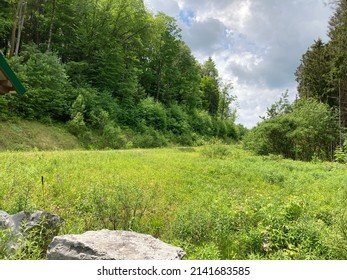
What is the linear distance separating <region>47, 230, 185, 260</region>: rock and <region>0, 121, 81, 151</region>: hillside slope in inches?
574

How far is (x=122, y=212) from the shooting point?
6.84 metres

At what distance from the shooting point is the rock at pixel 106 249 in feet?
14.1

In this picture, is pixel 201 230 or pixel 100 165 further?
pixel 100 165

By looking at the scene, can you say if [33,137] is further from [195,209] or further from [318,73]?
[318,73]

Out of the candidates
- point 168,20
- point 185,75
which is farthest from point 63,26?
point 185,75

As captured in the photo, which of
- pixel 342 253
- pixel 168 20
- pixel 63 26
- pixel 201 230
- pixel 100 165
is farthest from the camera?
pixel 168 20

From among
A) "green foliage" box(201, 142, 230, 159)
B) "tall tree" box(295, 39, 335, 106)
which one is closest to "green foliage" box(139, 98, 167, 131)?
"green foliage" box(201, 142, 230, 159)

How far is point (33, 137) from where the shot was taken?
2034cm

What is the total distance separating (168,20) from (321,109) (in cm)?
2862

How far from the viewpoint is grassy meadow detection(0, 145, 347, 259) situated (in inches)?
217

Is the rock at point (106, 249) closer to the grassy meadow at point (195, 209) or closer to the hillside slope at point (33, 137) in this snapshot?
the grassy meadow at point (195, 209)

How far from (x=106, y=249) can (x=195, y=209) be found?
324cm
